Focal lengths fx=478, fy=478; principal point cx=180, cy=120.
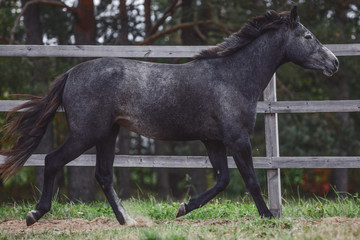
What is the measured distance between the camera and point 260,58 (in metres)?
5.01

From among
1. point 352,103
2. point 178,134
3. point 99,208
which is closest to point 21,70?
point 99,208

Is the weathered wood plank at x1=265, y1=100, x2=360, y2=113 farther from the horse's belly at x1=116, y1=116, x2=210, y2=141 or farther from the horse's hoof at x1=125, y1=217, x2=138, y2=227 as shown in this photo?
the horse's hoof at x1=125, y1=217, x2=138, y2=227

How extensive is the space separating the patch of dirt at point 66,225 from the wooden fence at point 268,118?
33.1 inches

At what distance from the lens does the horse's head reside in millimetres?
4926

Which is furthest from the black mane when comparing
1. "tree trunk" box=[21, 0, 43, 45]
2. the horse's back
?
"tree trunk" box=[21, 0, 43, 45]

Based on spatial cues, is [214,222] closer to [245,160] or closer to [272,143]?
[245,160]

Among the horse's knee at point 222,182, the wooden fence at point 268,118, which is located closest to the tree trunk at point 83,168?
the wooden fence at point 268,118

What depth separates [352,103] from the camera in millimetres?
5699

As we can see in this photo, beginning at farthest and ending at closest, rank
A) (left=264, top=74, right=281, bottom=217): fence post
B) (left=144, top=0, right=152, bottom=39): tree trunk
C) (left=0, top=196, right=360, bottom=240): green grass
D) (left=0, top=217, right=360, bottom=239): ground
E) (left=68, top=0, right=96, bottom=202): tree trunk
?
(left=144, top=0, right=152, bottom=39): tree trunk
(left=68, top=0, right=96, bottom=202): tree trunk
(left=264, top=74, right=281, bottom=217): fence post
(left=0, top=217, right=360, bottom=239): ground
(left=0, top=196, right=360, bottom=240): green grass

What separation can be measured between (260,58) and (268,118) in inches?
41.4

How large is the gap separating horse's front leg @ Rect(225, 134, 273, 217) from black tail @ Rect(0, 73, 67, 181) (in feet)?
5.97

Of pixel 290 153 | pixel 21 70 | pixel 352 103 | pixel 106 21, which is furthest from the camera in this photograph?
pixel 290 153

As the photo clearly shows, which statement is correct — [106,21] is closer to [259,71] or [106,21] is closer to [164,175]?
[164,175]

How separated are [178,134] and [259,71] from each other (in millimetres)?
1072
